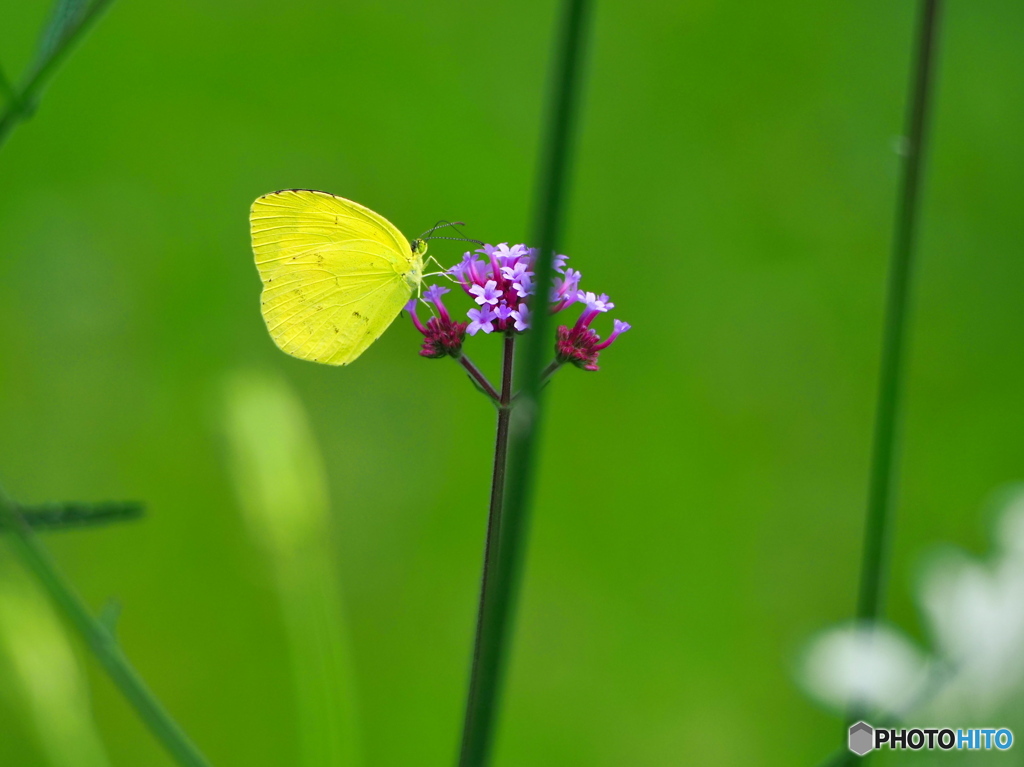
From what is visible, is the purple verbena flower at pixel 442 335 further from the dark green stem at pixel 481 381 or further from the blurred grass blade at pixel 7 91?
the blurred grass blade at pixel 7 91

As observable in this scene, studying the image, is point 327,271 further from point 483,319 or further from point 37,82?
point 37,82

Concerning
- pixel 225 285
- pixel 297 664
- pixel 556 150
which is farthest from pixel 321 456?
pixel 556 150

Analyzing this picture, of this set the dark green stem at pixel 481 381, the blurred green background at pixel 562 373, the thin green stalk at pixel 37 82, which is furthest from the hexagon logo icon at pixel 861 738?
the blurred green background at pixel 562 373

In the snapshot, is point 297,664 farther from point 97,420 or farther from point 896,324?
point 97,420

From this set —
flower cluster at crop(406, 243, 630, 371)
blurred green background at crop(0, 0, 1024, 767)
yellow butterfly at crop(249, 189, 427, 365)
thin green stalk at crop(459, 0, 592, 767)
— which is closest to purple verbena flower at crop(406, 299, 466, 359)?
flower cluster at crop(406, 243, 630, 371)

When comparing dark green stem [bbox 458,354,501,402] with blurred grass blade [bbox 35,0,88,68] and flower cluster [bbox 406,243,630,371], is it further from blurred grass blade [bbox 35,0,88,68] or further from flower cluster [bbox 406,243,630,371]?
blurred grass blade [bbox 35,0,88,68]

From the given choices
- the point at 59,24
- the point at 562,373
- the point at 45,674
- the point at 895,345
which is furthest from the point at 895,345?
the point at 562,373

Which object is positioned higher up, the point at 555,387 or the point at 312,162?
the point at 312,162
